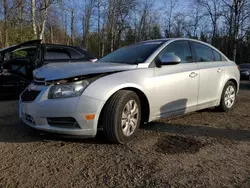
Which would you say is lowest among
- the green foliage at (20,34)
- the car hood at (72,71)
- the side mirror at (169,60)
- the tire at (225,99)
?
the tire at (225,99)

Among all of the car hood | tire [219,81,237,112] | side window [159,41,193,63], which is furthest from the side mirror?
tire [219,81,237,112]

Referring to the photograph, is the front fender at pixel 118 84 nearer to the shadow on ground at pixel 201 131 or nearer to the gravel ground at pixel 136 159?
the gravel ground at pixel 136 159

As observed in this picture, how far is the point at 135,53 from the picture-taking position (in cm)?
426

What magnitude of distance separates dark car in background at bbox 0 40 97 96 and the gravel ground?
8.54ft

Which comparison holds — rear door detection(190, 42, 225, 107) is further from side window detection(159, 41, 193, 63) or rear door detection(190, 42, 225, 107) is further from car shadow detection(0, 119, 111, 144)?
car shadow detection(0, 119, 111, 144)

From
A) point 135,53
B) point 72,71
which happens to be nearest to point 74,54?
point 135,53

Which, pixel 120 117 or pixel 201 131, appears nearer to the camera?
pixel 120 117

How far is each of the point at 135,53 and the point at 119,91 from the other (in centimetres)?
112

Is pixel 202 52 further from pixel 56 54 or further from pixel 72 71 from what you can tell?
pixel 56 54

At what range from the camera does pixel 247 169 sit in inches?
107

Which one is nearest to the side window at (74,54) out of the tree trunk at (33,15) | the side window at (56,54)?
the side window at (56,54)

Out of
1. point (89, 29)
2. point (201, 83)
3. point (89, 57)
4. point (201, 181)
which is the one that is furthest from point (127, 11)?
point (201, 181)

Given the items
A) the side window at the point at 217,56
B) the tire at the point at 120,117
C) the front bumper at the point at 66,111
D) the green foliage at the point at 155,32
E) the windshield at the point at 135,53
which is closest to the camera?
the front bumper at the point at 66,111

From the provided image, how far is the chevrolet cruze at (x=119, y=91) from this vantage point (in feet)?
10.3
